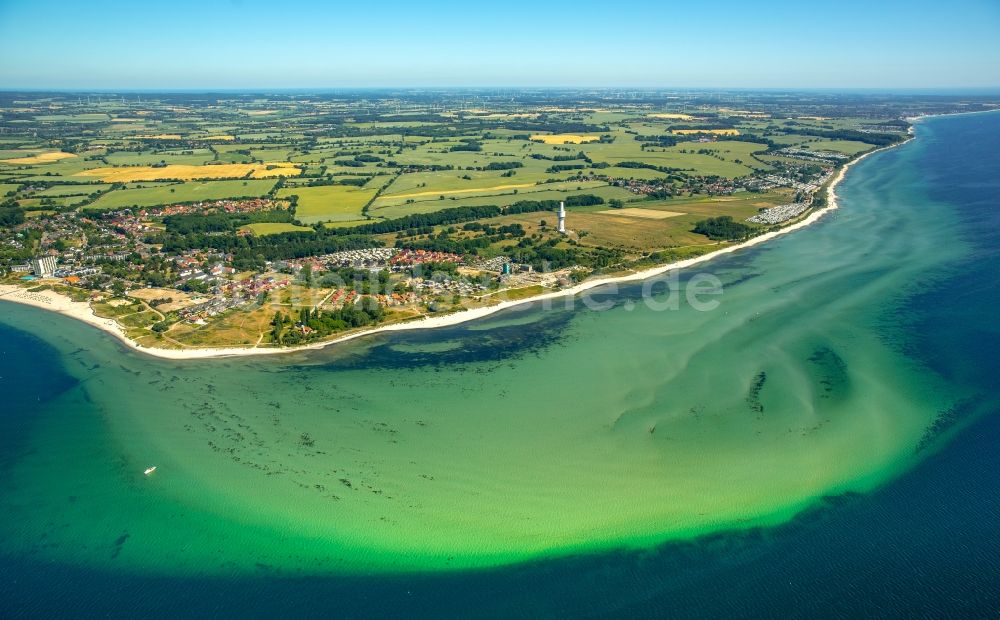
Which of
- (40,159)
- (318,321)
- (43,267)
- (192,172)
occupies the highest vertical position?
(40,159)

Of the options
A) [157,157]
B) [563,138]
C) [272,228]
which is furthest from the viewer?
[563,138]

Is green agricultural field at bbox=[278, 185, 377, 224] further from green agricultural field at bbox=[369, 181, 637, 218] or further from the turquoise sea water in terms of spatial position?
the turquoise sea water

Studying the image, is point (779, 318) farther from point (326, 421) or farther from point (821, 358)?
point (326, 421)

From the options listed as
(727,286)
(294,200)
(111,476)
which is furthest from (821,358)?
(294,200)

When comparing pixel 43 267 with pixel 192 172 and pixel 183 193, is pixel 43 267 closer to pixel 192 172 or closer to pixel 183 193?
pixel 183 193

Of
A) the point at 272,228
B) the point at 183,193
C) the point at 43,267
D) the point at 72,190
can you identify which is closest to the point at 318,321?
the point at 43,267

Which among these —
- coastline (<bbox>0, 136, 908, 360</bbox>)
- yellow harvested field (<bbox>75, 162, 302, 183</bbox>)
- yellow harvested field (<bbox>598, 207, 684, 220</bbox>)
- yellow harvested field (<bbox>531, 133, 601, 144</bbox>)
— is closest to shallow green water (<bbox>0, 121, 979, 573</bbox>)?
coastline (<bbox>0, 136, 908, 360</bbox>)

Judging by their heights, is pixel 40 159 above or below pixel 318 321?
above

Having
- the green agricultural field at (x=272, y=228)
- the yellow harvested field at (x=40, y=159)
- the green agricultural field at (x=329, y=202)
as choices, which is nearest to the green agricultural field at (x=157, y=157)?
the yellow harvested field at (x=40, y=159)
